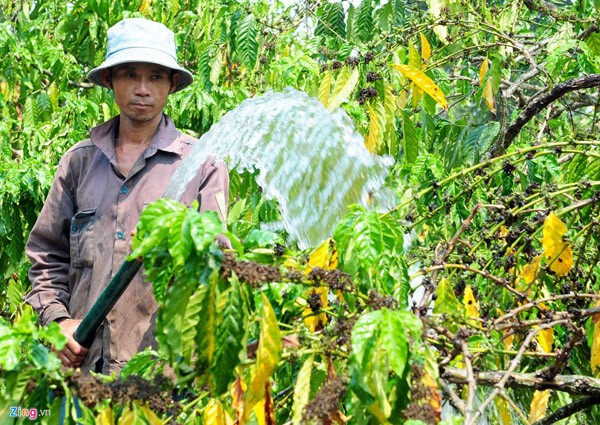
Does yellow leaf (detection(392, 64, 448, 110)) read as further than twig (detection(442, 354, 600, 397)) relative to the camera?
Yes

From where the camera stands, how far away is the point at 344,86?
3363mm

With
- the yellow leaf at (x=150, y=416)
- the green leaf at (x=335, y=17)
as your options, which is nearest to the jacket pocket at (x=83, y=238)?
the yellow leaf at (x=150, y=416)

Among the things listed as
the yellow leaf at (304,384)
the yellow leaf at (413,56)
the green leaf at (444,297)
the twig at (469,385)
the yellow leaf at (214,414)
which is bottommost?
the green leaf at (444,297)

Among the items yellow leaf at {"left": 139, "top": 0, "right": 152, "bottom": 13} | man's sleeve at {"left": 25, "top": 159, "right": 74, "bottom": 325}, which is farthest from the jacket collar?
yellow leaf at {"left": 139, "top": 0, "right": 152, "bottom": 13}

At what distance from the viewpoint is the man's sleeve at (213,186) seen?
2.83 metres

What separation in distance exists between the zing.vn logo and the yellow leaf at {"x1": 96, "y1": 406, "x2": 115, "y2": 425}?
0.32 feet

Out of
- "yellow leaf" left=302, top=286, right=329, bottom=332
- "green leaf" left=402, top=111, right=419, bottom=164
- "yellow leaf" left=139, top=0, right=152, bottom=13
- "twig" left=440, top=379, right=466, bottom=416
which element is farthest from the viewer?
"yellow leaf" left=139, top=0, right=152, bottom=13

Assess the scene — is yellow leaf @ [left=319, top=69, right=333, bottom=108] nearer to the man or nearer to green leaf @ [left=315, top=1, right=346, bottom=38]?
the man

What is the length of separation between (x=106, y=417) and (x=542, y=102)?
2.00m

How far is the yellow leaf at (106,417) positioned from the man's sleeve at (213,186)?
103cm

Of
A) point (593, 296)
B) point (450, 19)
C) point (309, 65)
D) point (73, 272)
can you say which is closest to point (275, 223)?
point (309, 65)

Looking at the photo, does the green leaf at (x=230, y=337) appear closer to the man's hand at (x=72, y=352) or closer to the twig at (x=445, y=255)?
the twig at (x=445, y=255)

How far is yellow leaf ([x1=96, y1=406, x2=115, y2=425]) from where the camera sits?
5.97 feet

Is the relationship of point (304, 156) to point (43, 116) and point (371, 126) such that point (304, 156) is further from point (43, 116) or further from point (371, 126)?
point (43, 116)
